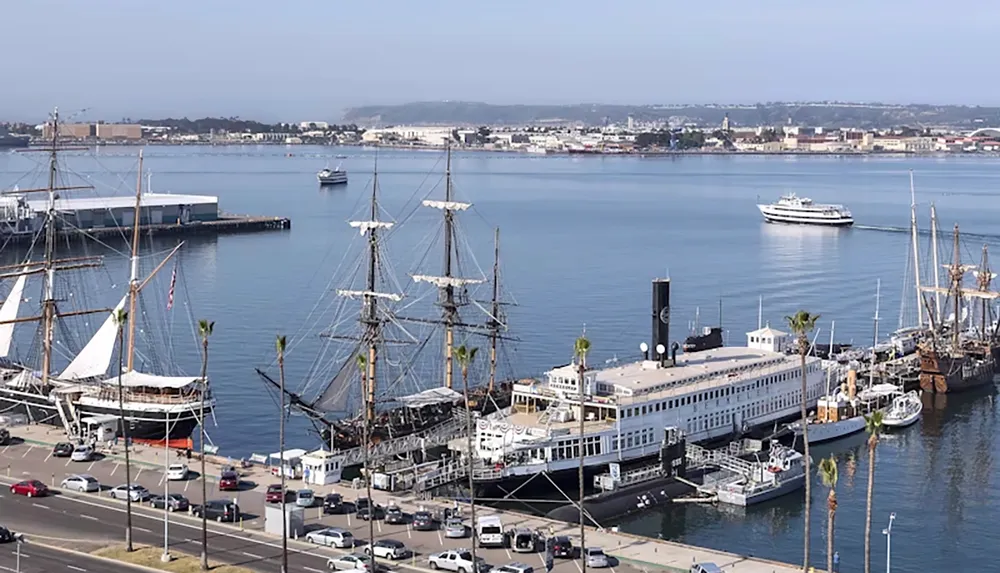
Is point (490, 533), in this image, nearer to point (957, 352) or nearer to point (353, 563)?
Result: point (353, 563)

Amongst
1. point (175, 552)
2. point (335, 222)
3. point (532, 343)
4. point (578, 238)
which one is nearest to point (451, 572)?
point (175, 552)

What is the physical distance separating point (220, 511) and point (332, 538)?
15.2 ft

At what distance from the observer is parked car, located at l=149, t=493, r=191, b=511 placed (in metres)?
41.2

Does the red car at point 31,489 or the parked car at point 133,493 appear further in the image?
the red car at point 31,489

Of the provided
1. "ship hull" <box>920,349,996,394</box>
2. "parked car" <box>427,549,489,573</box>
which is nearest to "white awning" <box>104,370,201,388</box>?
"parked car" <box>427,549,489,573</box>

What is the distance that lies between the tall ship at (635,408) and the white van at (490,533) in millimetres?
8128

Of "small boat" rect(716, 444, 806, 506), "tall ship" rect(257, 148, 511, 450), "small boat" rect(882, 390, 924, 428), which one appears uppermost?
"tall ship" rect(257, 148, 511, 450)

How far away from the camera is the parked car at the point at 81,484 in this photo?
1702 inches

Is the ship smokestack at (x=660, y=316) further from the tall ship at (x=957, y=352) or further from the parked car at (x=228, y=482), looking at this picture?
the tall ship at (x=957, y=352)

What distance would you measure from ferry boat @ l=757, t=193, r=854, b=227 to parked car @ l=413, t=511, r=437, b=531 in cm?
13101

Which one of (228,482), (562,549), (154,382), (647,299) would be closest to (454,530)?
(562,549)

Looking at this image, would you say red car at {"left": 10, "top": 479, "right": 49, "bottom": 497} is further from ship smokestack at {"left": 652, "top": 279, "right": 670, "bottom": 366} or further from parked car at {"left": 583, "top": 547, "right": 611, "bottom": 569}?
ship smokestack at {"left": 652, "top": 279, "right": 670, "bottom": 366}

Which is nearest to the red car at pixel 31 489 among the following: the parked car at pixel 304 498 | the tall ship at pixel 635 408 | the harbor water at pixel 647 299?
the parked car at pixel 304 498

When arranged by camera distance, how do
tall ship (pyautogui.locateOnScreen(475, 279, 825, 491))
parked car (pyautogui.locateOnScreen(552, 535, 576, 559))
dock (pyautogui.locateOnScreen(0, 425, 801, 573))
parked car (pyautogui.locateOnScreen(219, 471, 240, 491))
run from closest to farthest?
dock (pyautogui.locateOnScreen(0, 425, 801, 573)) → parked car (pyautogui.locateOnScreen(552, 535, 576, 559)) → parked car (pyautogui.locateOnScreen(219, 471, 240, 491)) → tall ship (pyautogui.locateOnScreen(475, 279, 825, 491))
